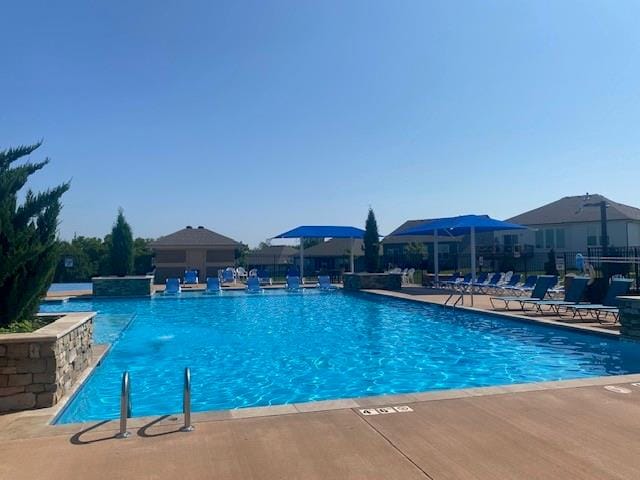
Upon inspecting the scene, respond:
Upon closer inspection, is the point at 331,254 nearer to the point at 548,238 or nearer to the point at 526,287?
the point at 548,238

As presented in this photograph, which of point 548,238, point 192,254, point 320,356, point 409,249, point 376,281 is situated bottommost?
Result: point 320,356

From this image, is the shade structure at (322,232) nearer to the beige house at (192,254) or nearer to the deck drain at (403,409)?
the beige house at (192,254)

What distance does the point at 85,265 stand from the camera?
101ft

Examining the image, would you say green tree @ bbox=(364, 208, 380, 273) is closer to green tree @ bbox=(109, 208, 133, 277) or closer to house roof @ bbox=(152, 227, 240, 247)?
house roof @ bbox=(152, 227, 240, 247)

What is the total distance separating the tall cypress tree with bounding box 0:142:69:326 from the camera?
20.5 ft

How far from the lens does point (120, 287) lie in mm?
20469

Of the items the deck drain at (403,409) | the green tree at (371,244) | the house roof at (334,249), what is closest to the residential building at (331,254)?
the house roof at (334,249)

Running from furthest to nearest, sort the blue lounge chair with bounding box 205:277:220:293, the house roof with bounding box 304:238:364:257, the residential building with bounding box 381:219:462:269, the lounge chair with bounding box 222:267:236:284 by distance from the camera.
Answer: the house roof with bounding box 304:238:364:257 < the residential building with bounding box 381:219:462:269 < the lounge chair with bounding box 222:267:236:284 < the blue lounge chair with bounding box 205:277:220:293

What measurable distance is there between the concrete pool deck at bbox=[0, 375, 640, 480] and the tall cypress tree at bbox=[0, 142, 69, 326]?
2648mm

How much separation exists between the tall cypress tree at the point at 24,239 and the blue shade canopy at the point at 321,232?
1760 cm

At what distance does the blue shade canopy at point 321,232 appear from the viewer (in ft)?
80.7

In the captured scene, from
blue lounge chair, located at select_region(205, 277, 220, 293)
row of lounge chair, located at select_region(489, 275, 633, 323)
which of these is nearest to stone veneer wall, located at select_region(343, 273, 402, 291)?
blue lounge chair, located at select_region(205, 277, 220, 293)

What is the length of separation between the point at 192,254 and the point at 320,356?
73.7ft

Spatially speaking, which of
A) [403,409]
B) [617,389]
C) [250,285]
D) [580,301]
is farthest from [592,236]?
[403,409]
